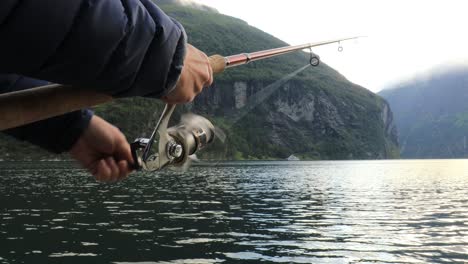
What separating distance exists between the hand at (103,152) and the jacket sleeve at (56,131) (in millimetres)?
97

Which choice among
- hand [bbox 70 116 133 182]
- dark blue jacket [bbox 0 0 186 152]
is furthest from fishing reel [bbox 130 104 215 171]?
dark blue jacket [bbox 0 0 186 152]

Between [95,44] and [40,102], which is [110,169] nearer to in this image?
[40,102]

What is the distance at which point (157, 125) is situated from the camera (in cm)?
289

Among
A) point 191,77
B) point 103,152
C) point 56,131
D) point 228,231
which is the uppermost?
point 191,77

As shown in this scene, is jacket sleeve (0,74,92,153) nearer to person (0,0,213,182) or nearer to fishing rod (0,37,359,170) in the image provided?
fishing rod (0,37,359,170)

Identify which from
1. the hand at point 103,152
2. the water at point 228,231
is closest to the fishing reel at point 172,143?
the hand at point 103,152

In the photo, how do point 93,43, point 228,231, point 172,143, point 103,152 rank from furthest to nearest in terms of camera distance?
point 228,231, point 103,152, point 172,143, point 93,43

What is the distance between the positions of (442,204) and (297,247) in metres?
21.9

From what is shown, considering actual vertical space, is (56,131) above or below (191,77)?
below

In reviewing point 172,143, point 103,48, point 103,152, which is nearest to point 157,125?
point 172,143

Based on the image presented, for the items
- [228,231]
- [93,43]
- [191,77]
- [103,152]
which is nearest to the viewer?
[93,43]

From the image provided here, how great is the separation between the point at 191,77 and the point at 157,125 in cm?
61

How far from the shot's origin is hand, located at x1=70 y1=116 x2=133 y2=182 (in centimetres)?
334

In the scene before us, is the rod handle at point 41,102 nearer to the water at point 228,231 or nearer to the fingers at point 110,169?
the fingers at point 110,169
